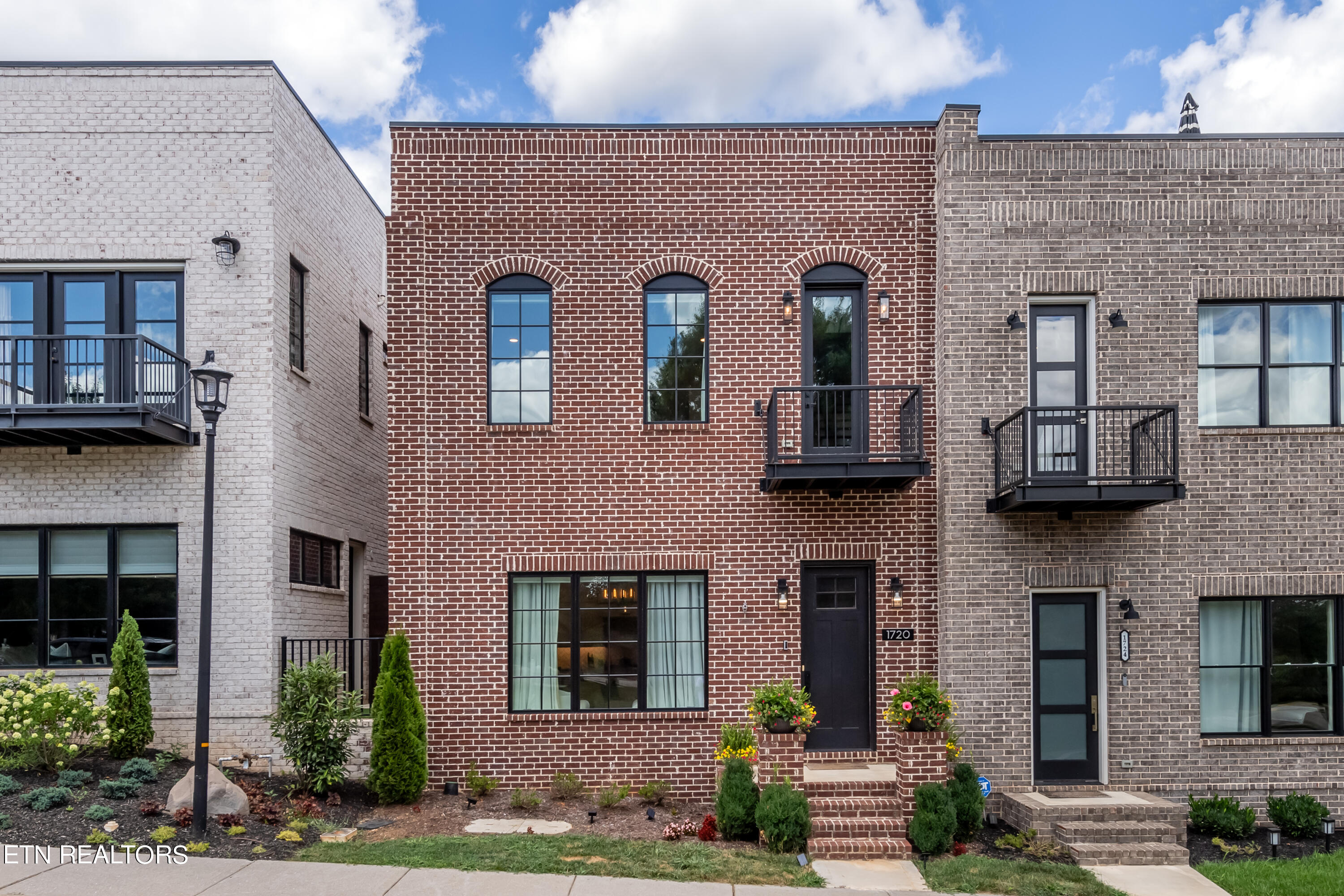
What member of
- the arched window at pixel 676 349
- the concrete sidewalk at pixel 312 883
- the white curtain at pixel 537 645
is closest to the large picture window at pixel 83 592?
the concrete sidewalk at pixel 312 883

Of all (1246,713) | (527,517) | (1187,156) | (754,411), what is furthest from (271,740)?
(1187,156)

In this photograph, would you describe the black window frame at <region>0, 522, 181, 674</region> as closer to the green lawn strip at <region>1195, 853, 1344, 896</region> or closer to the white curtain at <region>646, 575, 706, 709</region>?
the white curtain at <region>646, 575, 706, 709</region>

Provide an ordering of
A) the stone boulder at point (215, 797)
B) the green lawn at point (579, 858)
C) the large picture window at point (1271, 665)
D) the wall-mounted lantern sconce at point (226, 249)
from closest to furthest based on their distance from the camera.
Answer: the green lawn at point (579, 858), the stone boulder at point (215, 797), the large picture window at point (1271, 665), the wall-mounted lantern sconce at point (226, 249)

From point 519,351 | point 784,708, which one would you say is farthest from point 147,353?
point 784,708

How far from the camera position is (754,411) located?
35.8 feet

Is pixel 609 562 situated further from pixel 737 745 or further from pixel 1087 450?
pixel 1087 450

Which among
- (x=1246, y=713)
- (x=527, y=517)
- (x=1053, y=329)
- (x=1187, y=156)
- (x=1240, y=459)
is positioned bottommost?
(x=1246, y=713)

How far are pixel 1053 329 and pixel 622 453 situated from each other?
5.33 meters

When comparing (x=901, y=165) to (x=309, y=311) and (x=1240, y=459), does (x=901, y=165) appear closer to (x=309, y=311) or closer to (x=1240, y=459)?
(x=1240, y=459)

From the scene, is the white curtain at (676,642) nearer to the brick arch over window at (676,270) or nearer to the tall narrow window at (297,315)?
the brick arch over window at (676,270)

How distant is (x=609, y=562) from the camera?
1081cm

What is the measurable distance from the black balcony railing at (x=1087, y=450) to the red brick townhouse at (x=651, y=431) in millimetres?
989

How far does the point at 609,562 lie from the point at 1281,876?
7286 mm

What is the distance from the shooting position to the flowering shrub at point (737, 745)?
32.2 feet
